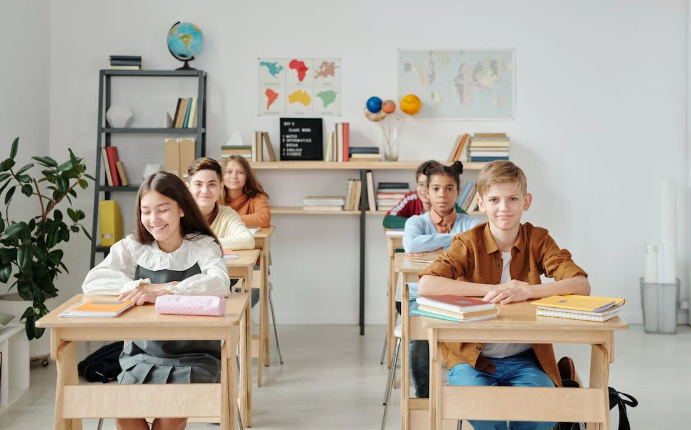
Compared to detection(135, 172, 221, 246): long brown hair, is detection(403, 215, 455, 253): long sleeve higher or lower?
lower

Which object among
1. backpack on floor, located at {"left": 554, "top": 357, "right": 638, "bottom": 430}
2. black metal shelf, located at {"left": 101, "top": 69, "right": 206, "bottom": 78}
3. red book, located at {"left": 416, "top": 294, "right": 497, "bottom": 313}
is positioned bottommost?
backpack on floor, located at {"left": 554, "top": 357, "right": 638, "bottom": 430}

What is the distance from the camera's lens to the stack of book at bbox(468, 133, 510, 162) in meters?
5.41

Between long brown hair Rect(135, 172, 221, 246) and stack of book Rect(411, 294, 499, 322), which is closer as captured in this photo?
stack of book Rect(411, 294, 499, 322)

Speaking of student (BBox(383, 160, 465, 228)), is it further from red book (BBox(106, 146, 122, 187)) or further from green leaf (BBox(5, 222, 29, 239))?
green leaf (BBox(5, 222, 29, 239))

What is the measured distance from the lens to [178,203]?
108 inches

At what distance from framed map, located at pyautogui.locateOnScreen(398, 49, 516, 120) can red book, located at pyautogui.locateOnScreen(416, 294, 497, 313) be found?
344 cm

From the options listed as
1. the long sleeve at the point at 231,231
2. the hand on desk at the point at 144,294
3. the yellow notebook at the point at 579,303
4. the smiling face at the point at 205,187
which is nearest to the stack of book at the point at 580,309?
the yellow notebook at the point at 579,303

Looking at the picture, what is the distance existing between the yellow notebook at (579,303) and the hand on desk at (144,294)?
1.21 meters

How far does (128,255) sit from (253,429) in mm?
1136

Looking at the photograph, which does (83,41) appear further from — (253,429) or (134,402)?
(134,402)

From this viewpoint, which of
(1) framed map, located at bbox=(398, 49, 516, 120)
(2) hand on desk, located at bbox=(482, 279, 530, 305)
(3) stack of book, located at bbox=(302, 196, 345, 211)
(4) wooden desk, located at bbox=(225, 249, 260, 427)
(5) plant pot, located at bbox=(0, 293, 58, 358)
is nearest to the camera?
(2) hand on desk, located at bbox=(482, 279, 530, 305)

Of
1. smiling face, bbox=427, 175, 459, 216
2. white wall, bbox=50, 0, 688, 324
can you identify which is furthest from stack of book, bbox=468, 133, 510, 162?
smiling face, bbox=427, 175, 459, 216

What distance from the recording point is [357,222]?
5.77 m

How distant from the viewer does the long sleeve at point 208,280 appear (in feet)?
8.18
